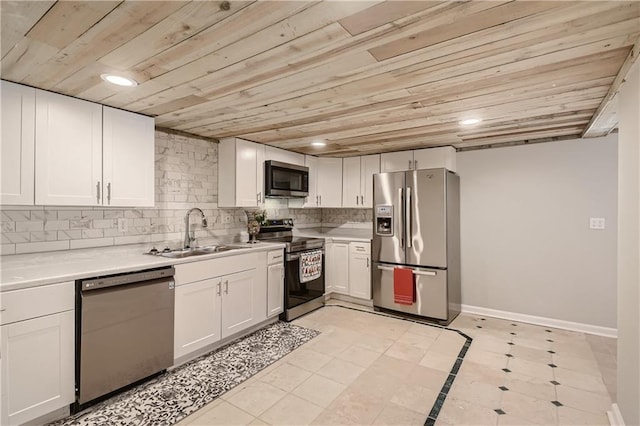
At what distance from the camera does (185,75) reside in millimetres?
1965

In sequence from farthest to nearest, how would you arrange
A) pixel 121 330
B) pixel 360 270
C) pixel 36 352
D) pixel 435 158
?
pixel 360 270 → pixel 435 158 → pixel 121 330 → pixel 36 352

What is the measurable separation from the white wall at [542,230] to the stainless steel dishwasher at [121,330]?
3562mm

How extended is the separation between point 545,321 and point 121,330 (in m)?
4.29

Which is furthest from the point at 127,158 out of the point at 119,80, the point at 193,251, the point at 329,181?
the point at 329,181

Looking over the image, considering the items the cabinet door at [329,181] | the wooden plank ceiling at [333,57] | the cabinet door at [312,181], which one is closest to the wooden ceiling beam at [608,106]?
the wooden plank ceiling at [333,57]

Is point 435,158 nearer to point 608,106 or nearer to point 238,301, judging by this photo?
point 608,106

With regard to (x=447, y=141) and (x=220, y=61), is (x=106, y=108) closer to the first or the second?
(x=220, y=61)

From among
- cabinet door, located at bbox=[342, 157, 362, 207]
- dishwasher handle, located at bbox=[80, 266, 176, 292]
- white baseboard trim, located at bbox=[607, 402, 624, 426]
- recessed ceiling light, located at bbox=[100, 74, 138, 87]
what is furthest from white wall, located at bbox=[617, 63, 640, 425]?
cabinet door, located at bbox=[342, 157, 362, 207]

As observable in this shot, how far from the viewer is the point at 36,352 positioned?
190 cm

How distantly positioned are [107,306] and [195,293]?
28.0 inches

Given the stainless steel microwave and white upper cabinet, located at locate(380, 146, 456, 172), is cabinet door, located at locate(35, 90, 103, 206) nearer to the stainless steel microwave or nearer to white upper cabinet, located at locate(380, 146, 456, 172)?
the stainless steel microwave

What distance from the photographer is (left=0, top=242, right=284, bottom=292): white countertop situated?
190cm

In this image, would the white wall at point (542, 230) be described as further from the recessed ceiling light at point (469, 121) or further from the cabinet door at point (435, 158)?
the recessed ceiling light at point (469, 121)

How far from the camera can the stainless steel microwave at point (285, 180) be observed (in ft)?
13.1
